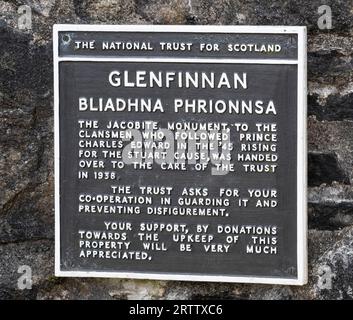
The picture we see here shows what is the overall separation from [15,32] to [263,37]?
0.95m

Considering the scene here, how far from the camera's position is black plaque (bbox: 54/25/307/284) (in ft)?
8.62

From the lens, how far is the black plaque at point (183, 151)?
8.62 feet

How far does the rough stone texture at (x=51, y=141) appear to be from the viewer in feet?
8.80

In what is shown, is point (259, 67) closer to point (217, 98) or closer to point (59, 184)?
point (217, 98)

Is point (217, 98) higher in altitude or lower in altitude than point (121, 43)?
lower

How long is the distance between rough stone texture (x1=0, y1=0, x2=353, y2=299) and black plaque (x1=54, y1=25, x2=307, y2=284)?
96 mm

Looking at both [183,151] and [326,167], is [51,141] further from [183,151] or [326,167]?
[326,167]

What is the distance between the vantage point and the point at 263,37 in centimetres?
262

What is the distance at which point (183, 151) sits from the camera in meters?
2.68

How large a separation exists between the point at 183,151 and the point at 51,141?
1.74 ft

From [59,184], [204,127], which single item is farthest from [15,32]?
[204,127]

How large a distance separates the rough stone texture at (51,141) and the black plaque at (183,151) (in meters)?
0.10

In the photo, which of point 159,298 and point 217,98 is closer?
point 217,98

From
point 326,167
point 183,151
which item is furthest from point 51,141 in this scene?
point 326,167
